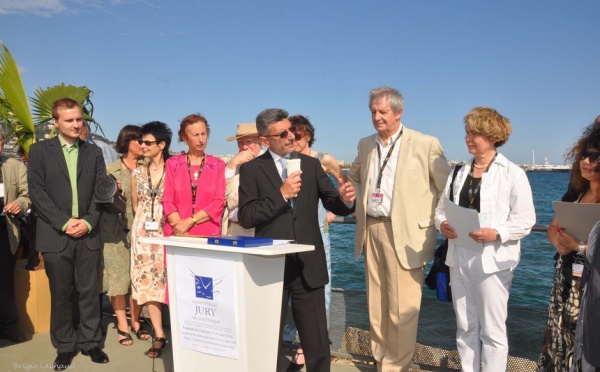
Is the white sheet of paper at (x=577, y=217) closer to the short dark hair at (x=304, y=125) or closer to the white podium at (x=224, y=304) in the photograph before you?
the white podium at (x=224, y=304)

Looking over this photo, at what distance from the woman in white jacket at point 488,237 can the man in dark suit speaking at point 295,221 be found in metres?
0.78

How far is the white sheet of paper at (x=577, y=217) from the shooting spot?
267cm

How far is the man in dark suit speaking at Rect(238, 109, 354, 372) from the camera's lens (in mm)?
3098

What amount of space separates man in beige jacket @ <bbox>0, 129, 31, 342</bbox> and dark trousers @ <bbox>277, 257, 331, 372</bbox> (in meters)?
2.68

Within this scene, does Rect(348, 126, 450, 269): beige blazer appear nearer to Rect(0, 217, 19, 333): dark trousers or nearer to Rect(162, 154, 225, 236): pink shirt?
Rect(162, 154, 225, 236): pink shirt

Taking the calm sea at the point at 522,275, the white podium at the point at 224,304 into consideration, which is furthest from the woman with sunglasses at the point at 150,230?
the calm sea at the point at 522,275

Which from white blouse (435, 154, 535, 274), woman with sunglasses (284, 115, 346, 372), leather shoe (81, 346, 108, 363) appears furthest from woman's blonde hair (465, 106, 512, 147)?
leather shoe (81, 346, 108, 363)

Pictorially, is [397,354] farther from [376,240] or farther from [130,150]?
[130,150]

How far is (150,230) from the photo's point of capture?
4.31 m

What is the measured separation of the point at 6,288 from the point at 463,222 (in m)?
3.95

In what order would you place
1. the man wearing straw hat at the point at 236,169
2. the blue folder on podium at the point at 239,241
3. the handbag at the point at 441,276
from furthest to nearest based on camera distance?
1. the man wearing straw hat at the point at 236,169
2. the handbag at the point at 441,276
3. the blue folder on podium at the point at 239,241

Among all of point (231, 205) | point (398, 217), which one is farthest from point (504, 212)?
point (231, 205)

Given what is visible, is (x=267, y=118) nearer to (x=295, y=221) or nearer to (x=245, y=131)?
(x=295, y=221)

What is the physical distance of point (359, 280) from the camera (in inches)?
572
